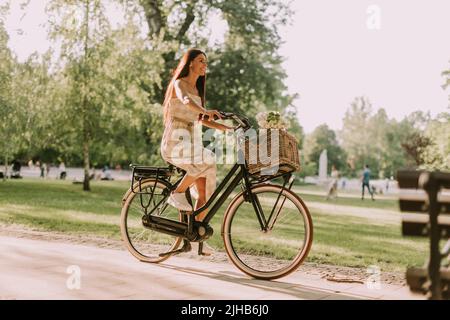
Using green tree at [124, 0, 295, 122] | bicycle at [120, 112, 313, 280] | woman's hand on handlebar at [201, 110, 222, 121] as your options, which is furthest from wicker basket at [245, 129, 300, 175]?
green tree at [124, 0, 295, 122]

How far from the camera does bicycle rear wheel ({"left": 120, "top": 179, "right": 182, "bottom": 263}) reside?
5.80m

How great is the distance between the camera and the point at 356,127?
8669cm

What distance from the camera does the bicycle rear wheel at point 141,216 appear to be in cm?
580

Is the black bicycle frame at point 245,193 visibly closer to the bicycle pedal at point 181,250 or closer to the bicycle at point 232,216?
the bicycle at point 232,216

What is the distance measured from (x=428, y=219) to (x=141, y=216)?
335 cm

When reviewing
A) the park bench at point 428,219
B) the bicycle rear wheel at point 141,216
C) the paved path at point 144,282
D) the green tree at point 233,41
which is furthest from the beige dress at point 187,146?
the green tree at point 233,41

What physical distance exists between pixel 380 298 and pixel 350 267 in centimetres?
163

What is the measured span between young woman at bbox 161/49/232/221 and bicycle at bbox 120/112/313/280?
0.14 metres

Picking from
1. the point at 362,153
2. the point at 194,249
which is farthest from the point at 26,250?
the point at 362,153

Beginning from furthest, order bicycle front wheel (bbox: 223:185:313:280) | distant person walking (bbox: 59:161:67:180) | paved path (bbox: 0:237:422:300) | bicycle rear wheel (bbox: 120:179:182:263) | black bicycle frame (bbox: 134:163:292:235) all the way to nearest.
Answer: distant person walking (bbox: 59:161:67:180)
bicycle rear wheel (bbox: 120:179:182:263)
black bicycle frame (bbox: 134:163:292:235)
bicycle front wheel (bbox: 223:185:313:280)
paved path (bbox: 0:237:422:300)

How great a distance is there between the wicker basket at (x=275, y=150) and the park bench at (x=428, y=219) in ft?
5.19

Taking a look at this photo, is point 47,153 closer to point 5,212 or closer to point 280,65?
point 280,65

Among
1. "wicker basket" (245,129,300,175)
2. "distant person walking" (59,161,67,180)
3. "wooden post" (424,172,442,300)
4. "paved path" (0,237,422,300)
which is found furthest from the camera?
"distant person walking" (59,161,67,180)

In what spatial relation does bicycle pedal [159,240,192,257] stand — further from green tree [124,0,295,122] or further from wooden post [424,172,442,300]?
green tree [124,0,295,122]
